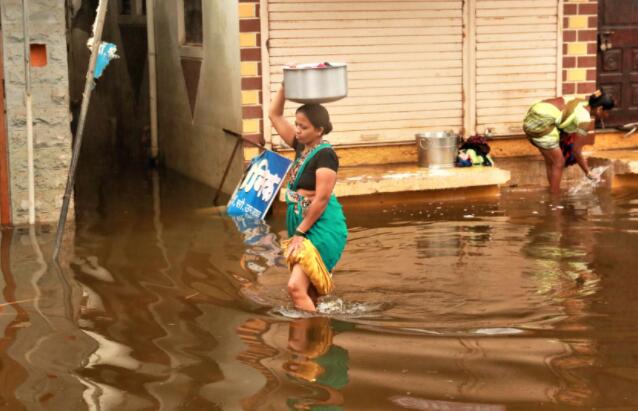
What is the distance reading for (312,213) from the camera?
7.29 meters

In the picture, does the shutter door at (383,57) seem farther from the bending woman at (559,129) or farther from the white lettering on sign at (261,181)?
the bending woman at (559,129)

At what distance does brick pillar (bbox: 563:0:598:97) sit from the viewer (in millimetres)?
14102

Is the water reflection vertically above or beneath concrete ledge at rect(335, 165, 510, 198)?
beneath

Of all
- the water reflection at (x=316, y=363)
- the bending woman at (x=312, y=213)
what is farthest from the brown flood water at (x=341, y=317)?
the bending woman at (x=312, y=213)

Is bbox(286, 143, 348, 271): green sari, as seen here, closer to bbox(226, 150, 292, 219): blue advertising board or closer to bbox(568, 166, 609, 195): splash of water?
bbox(226, 150, 292, 219): blue advertising board

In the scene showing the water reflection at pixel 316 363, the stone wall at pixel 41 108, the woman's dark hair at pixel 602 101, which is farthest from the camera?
the woman's dark hair at pixel 602 101

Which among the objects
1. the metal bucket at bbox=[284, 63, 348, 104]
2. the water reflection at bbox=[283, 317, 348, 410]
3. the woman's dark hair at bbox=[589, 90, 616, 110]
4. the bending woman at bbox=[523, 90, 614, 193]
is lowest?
the water reflection at bbox=[283, 317, 348, 410]

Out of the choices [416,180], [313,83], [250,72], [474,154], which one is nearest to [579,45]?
[474,154]

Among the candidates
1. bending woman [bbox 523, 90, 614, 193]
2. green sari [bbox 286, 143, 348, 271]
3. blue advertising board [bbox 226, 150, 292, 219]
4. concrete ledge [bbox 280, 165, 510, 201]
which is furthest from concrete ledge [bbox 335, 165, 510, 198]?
green sari [bbox 286, 143, 348, 271]

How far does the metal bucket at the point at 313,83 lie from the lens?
8.20 meters

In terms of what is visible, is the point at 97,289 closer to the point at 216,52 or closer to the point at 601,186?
the point at 216,52

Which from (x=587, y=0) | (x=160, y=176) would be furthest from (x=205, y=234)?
(x=587, y=0)

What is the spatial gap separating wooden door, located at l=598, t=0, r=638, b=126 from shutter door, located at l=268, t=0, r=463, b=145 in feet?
7.69

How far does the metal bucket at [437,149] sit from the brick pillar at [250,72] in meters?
1.83
